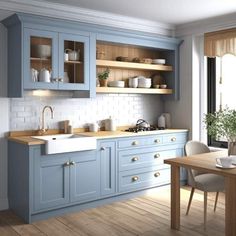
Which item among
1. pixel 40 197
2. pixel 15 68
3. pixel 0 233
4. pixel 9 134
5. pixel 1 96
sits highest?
pixel 15 68

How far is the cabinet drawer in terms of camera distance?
4395 millimetres

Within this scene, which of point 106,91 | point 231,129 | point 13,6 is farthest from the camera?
point 106,91

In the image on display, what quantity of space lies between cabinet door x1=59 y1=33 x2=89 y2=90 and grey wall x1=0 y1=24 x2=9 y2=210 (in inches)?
25.6

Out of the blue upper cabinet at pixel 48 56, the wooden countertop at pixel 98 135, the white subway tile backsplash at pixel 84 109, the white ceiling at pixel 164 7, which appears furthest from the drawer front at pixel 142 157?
the white ceiling at pixel 164 7

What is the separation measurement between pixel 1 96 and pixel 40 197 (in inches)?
49.2

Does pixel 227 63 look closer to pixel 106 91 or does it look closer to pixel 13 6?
pixel 106 91

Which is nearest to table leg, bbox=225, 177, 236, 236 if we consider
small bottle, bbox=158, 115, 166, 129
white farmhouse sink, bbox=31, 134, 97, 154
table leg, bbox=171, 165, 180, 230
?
table leg, bbox=171, 165, 180, 230

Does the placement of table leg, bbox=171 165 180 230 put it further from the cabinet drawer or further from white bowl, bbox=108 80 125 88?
white bowl, bbox=108 80 125 88

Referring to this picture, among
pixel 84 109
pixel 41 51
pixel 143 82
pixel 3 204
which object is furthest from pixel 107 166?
pixel 41 51

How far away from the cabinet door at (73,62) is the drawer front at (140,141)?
83cm

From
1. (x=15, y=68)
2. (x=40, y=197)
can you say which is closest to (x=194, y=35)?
(x=15, y=68)

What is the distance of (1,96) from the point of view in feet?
13.0

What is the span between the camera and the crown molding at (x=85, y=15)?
3.98 m

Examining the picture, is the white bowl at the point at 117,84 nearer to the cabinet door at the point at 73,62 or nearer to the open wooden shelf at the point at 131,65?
the open wooden shelf at the point at 131,65
